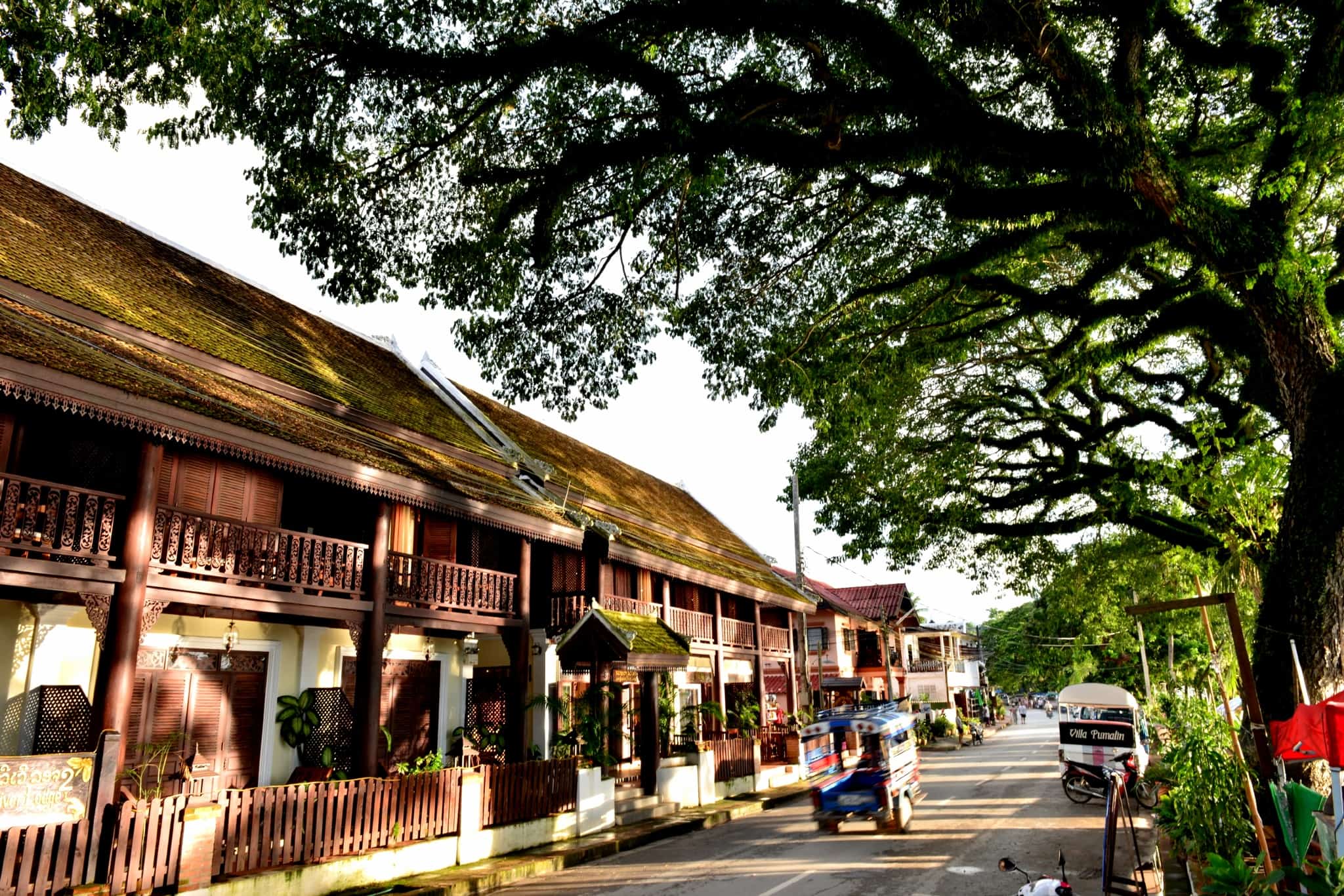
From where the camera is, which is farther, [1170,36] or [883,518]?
[883,518]

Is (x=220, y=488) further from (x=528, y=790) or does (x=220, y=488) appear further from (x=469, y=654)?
(x=528, y=790)

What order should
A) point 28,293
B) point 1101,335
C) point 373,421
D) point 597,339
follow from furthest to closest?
point 1101,335, point 373,421, point 597,339, point 28,293

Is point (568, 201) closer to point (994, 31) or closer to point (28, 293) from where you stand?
point (994, 31)

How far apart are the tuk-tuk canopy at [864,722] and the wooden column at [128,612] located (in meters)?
10.8

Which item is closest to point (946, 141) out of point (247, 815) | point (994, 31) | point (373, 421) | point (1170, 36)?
point (994, 31)

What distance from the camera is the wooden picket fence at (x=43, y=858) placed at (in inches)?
325

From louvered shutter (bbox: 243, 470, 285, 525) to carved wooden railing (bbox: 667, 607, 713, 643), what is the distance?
446 inches

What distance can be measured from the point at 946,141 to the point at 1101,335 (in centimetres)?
1149

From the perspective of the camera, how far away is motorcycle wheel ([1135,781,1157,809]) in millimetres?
17203

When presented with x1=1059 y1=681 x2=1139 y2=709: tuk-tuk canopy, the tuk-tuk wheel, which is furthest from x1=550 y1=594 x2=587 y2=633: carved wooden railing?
x1=1059 y1=681 x2=1139 y2=709: tuk-tuk canopy

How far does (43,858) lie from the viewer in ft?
28.0

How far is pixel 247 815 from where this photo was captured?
34.4 feet

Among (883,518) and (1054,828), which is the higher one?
(883,518)

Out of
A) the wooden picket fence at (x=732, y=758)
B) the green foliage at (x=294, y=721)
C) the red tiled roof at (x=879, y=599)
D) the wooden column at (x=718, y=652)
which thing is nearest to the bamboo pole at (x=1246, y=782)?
the green foliage at (x=294, y=721)
